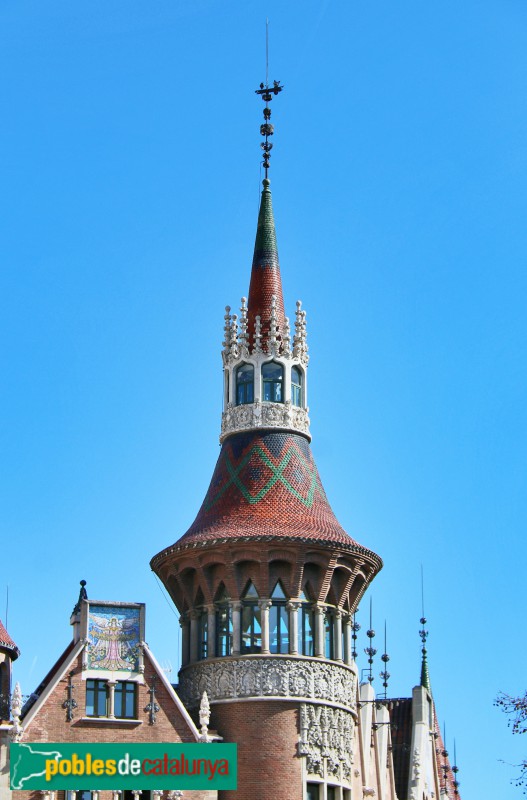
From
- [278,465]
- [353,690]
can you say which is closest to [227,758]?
[353,690]

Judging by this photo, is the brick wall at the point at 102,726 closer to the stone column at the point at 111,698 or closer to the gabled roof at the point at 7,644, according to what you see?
the stone column at the point at 111,698

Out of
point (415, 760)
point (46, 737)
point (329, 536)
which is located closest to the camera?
point (46, 737)

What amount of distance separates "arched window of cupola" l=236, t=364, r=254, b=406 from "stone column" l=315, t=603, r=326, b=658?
22.7 ft

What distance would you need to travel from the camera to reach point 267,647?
51.2m

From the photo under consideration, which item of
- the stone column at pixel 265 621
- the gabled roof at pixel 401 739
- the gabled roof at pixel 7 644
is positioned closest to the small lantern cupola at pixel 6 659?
the gabled roof at pixel 7 644

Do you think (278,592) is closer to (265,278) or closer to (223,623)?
(223,623)

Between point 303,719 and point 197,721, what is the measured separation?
2.96 meters

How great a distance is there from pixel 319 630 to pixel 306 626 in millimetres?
403

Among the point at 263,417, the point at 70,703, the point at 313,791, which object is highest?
the point at 263,417

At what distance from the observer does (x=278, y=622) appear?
51781 millimetres

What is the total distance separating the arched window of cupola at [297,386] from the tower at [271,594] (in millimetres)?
67

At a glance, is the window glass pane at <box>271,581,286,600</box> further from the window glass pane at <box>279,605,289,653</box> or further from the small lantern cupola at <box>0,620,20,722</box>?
the small lantern cupola at <box>0,620,20,722</box>

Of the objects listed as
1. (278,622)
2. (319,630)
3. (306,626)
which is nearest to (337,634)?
(319,630)

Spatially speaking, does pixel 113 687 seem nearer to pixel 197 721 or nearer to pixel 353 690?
pixel 197 721
